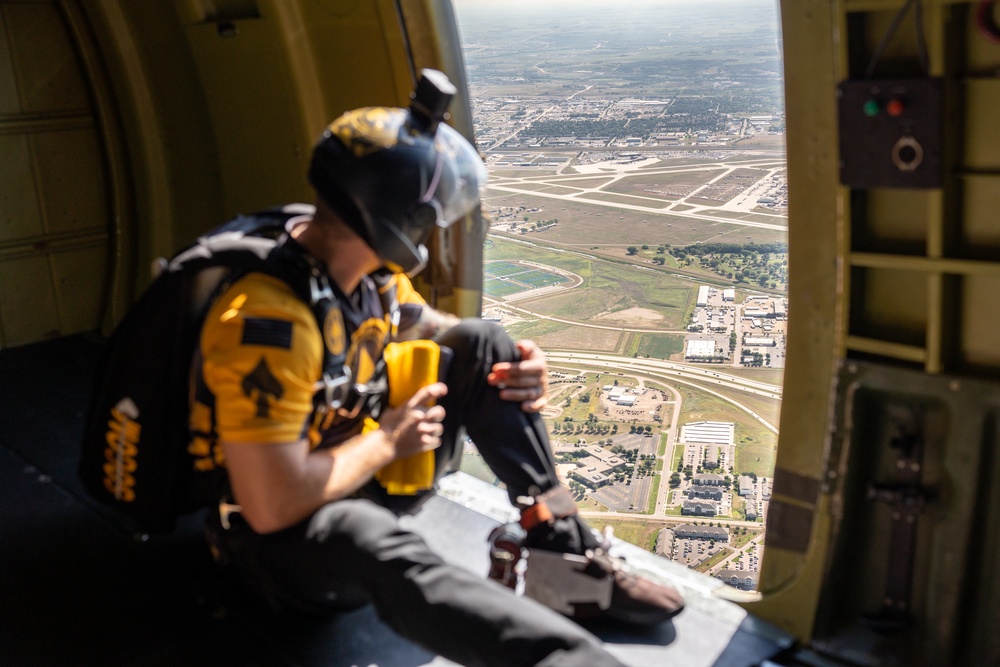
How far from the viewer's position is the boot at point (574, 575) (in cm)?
271

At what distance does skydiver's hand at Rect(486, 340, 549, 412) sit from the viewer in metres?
2.80

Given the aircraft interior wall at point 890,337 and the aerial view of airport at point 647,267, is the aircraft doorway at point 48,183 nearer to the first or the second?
the aerial view of airport at point 647,267

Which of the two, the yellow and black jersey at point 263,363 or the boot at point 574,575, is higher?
the yellow and black jersey at point 263,363

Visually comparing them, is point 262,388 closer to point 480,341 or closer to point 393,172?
point 393,172

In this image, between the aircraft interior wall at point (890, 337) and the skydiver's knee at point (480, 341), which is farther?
the skydiver's knee at point (480, 341)

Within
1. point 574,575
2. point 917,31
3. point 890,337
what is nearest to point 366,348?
point 574,575

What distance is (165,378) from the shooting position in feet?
7.88

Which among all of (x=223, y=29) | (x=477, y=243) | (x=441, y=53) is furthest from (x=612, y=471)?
(x=223, y=29)

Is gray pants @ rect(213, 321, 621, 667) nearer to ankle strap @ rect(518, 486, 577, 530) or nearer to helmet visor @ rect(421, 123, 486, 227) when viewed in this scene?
ankle strap @ rect(518, 486, 577, 530)

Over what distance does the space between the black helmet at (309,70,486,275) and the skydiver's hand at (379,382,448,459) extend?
0.36 meters

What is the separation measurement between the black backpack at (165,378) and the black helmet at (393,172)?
190mm

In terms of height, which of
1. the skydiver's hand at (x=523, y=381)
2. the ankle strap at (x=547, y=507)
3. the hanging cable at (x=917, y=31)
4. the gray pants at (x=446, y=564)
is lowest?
the ankle strap at (x=547, y=507)

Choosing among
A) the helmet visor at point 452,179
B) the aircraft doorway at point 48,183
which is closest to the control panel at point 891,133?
the helmet visor at point 452,179

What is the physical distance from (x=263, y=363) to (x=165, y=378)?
0.37m
